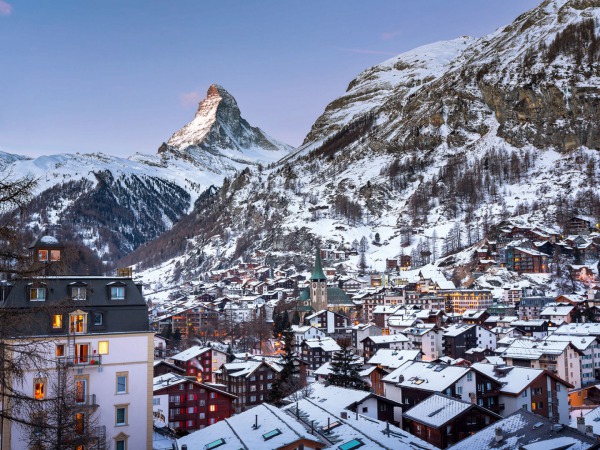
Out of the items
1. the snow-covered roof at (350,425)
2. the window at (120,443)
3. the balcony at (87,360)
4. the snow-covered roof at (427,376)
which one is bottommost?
the snow-covered roof at (427,376)

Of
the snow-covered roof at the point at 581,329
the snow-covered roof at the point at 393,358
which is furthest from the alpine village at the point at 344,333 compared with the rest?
the snow-covered roof at the point at 581,329

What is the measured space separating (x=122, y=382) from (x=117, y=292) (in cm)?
356

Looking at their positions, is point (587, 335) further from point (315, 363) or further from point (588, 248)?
point (588, 248)

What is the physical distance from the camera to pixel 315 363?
83.5 meters

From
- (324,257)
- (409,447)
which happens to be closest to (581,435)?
(409,447)

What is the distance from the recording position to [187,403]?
1978 inches

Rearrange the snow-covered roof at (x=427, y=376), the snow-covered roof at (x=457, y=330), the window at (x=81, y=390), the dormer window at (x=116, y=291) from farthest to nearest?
1. the snow-covered roof at (x=457, y=330)
2. the snow-covered roof at (x=427, y=376)
3. the dormer window at (x=116, y=291)
4. the window at (x=81, y=390)

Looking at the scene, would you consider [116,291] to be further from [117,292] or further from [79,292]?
[79,292]

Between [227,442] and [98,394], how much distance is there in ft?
26.5

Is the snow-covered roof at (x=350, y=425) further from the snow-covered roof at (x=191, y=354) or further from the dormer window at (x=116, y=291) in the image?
the snow-covered roof at (x=191, y=354)

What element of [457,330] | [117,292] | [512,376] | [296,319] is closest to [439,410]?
[512,376]

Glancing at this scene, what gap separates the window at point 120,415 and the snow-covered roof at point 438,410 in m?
19.6

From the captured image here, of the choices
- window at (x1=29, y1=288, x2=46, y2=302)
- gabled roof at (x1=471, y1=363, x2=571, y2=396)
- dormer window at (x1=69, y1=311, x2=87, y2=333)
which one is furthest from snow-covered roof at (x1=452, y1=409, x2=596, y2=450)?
window at (x1=29, y1=288, x2=46, y2=302)

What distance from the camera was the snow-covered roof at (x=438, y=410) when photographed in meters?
37.3
